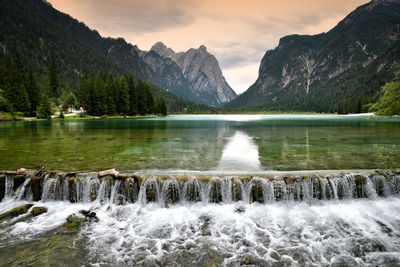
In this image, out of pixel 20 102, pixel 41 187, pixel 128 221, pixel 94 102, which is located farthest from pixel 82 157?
pixel 94 102

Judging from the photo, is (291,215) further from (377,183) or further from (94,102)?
(94,102)

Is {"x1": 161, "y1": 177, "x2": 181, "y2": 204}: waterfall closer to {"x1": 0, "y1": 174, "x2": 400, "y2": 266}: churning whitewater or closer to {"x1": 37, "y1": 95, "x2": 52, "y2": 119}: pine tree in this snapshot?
{"x1": 0, "y1": 174, "x2": 400, "y2": 266}: churning whitewater

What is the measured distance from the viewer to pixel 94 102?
103 meters

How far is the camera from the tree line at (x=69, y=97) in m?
82.0

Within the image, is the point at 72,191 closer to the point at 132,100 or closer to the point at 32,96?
the point at 32,96

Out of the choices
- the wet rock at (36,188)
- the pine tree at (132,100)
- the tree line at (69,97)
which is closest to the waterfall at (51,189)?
the wet rock at (36,188)

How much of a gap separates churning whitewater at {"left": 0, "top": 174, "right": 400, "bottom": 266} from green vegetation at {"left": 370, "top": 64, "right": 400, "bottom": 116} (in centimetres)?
370

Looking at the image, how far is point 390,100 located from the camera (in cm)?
1147

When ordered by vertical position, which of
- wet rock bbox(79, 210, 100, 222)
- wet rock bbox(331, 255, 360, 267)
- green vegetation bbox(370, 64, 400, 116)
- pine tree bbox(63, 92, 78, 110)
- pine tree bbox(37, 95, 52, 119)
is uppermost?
pine tree bbox(63, 92, 78, 110)

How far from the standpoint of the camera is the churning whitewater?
25.2 ft

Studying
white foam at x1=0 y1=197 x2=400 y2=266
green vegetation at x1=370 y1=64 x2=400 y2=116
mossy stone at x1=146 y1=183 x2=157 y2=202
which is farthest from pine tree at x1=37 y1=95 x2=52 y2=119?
green vegetation at x1=370 y1=64 x2=400 y2=116

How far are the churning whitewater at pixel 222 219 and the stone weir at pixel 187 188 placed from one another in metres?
0.05

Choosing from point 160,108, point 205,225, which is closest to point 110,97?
point 160,108

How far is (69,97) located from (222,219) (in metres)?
129
